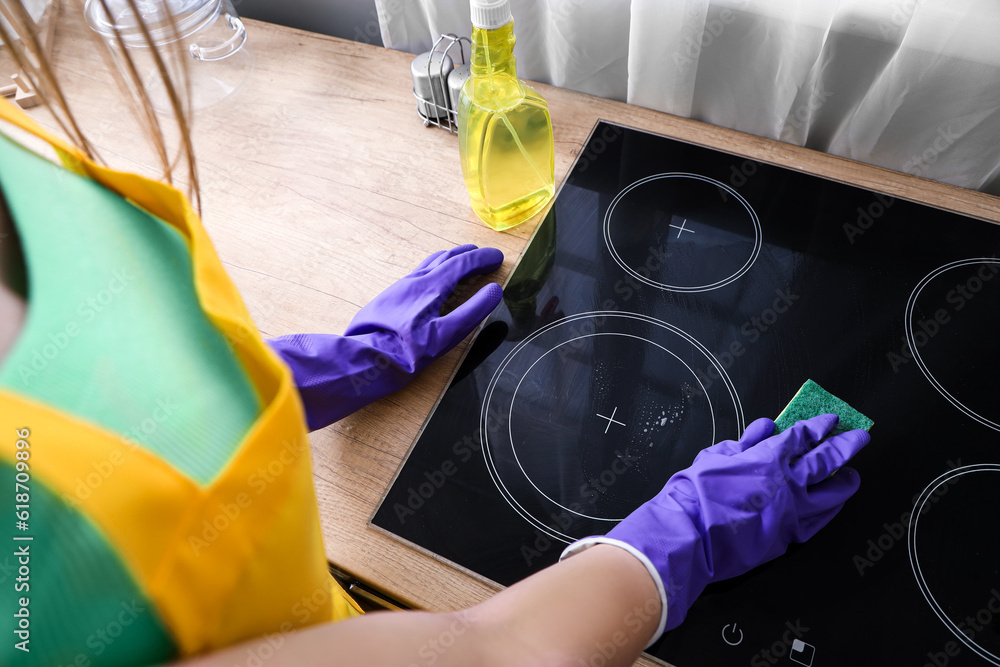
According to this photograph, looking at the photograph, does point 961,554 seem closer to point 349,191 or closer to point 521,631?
point 521,631

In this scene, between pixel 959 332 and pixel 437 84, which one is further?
pixel 437 84

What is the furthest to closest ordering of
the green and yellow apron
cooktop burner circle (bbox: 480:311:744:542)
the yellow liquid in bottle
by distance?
the yellow liquid in bottle → cooktop burner circle (bbox: 480:311:744:542) → the green and yellow apron

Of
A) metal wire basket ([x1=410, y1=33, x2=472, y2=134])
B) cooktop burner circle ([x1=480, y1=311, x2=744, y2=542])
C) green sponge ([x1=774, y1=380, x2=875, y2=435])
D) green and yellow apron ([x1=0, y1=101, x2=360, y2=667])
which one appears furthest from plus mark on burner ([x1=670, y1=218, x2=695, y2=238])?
green and yellow apron ([x1=0, y1=101, x2=360, y2=667])

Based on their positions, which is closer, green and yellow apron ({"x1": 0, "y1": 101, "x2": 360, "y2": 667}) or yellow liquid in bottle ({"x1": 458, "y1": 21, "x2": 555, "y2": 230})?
green and yellow apron ({"x1": 0, "y1": 101, "x2": 360, "y2": 667})

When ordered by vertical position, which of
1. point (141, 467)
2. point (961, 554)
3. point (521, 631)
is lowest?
point (961, 554)

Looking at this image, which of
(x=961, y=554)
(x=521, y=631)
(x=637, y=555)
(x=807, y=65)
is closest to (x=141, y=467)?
(x=521, y=631)

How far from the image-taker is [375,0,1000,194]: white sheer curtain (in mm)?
788

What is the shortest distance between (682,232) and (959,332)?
338 mm

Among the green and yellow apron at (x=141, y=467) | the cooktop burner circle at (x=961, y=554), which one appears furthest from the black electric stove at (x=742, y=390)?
the green and yellow apron at (x=141, y=467)

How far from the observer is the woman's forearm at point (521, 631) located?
1.15 feet

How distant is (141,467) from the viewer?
0.93ft

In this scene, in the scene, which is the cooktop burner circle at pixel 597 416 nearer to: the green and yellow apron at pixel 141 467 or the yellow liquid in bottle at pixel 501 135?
the yellow liquid in bottle at pixel 501 135

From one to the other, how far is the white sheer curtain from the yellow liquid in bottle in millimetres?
244

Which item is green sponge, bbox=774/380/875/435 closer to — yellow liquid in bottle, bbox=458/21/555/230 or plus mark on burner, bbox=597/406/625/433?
plus mark on burner, bbox=597/406/625/433
